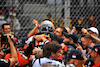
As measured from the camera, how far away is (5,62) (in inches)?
101

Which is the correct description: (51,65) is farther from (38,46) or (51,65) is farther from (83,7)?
(83,7)

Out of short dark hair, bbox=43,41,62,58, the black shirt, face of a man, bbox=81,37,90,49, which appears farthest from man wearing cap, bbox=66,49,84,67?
the black shirt

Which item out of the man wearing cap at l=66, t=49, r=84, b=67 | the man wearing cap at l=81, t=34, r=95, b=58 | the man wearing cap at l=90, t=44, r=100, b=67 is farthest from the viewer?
the man wearing cap at l=81, t=34, r=95, b=58

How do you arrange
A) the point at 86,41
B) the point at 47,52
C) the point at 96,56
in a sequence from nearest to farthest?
the point at 47,52 < the point at 96,56 < the point at 86,41

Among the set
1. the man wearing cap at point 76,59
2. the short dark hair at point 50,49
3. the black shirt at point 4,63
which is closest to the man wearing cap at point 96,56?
the man wearing cap at point 76,59

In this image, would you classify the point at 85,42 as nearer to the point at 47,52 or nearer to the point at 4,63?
the point at 47,52

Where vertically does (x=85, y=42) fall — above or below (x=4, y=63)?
below

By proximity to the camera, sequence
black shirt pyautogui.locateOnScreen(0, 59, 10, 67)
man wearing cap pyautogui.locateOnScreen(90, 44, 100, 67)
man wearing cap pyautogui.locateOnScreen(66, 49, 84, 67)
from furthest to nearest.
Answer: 1. man wearing cap pyautogui.locateOnScreen(66, 49, 84, 67)
2. man wearing cap pyautogui.locateOnScreen(90, 44, 100, 67)
3. black shirt pyautogui.locateOnScreen(0, 59, 10, 67)

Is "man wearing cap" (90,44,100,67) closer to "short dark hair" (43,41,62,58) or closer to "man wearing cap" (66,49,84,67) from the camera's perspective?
"man wearing cap" (66,49,84,67)

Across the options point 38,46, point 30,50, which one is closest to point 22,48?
point 30,50

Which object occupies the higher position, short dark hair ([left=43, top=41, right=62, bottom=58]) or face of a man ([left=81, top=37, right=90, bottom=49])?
short dark hair ([left=43, top=41, right=62, bottom=58])

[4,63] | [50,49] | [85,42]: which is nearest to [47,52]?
[50,49]

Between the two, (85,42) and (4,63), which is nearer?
(4,63)

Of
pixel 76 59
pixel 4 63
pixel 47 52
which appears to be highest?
pixel 47 52
